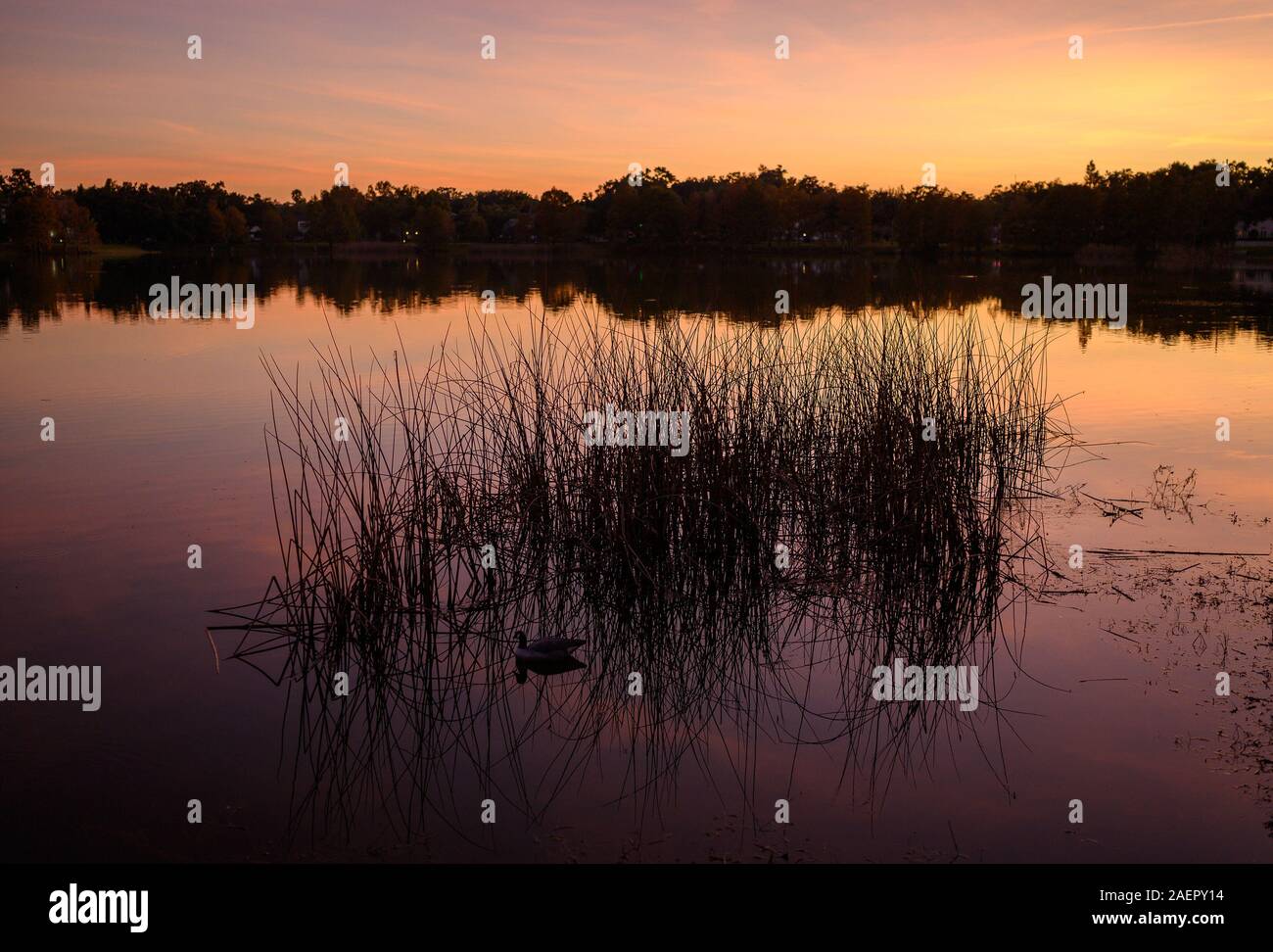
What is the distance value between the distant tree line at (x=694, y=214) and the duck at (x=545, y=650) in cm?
6412

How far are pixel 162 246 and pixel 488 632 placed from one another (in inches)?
4166

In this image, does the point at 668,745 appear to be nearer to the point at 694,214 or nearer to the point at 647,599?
the point at 647,599

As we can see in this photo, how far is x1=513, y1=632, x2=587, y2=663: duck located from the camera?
4.98 metres

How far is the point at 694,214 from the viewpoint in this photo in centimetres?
9606

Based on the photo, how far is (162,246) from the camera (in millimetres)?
97750

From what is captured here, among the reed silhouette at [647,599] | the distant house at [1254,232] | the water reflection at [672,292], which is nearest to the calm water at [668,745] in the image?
the reed silhouette at [647,599]

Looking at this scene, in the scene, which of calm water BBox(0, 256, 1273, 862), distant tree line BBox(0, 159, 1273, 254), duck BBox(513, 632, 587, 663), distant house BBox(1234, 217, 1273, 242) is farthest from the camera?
distant house BBox(1234, 217, 1273, 242)

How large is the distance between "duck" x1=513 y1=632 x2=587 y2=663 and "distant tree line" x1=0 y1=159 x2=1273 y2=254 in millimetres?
64117

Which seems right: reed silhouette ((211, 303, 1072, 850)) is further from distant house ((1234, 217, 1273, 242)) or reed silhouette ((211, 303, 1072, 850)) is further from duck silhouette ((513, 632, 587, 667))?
distant house ((1234, 217, 1273, 242))

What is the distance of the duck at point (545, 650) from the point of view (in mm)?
4977

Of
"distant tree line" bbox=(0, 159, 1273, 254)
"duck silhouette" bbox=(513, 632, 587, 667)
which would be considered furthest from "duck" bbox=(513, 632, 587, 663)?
"distant tree line" bbox=(0, 159, 1273, 254)
